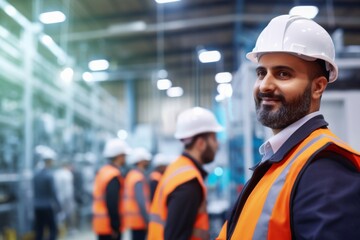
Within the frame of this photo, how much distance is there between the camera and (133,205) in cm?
536

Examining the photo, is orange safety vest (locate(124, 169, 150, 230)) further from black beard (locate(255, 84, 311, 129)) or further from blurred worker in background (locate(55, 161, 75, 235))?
black beard (locate(255, 84, 311, 129))

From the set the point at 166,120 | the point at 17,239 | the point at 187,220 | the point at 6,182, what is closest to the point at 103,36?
the point at 166,120

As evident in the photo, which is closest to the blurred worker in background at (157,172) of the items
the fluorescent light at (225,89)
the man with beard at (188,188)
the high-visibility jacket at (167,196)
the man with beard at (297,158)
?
the fluorescent light at (225,89)

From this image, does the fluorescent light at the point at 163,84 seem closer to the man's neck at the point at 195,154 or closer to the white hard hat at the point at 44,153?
the white hard hat at the point at 44,153

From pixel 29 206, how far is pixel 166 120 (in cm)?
526

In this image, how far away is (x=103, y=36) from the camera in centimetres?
932

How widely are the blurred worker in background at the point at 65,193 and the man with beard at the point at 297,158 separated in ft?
22.4

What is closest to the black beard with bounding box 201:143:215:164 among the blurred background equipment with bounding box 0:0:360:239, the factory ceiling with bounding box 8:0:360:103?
the blurred background equipment with bounding box 0:0:360:239

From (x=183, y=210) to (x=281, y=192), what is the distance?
1.14 m

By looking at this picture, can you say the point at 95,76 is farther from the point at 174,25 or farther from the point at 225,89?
the point at 225,89

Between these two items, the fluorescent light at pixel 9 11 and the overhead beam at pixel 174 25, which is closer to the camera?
the fluorescent light at pixel 9 11

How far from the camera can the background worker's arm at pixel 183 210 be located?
2.07 meters

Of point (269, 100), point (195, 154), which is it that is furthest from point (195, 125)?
point (269, 100)

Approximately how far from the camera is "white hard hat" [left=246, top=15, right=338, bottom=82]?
1210 mm
